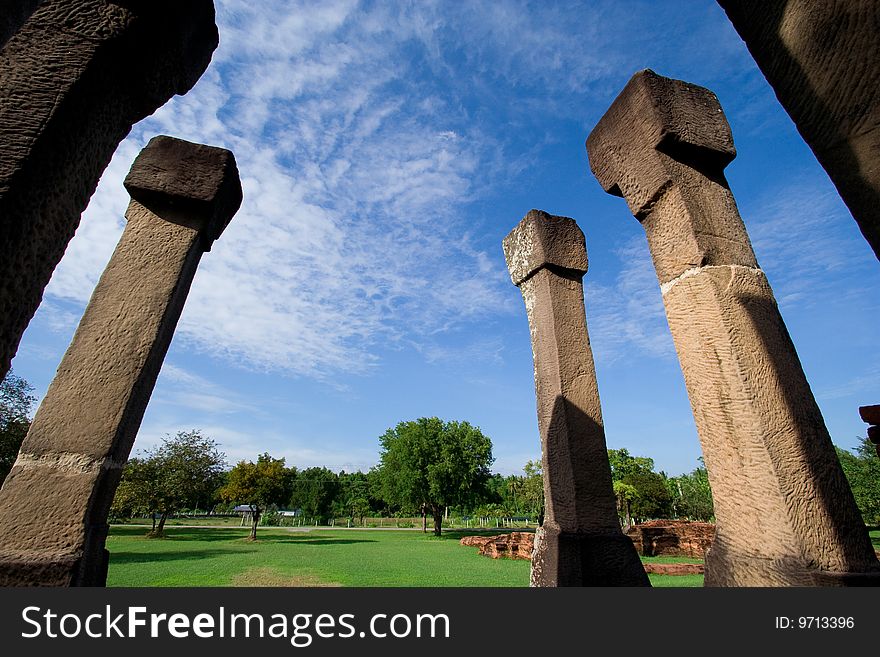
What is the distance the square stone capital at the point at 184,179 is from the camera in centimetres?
317

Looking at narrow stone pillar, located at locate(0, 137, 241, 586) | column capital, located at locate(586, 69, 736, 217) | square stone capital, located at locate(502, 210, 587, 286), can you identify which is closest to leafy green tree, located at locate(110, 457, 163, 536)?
narrow stone pillar, located at locate(0, 137, 241, 586)

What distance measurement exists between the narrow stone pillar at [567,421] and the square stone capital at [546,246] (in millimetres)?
10

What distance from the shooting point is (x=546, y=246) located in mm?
4281

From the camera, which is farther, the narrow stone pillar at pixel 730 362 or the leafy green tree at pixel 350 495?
the leafy green tree at pixel 350 495

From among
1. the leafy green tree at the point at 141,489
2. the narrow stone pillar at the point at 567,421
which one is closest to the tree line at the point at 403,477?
the leafy green tree at the point at 141,489

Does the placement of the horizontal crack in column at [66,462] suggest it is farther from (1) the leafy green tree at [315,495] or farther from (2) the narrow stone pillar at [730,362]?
(1) the leafy green tree at [315,495]

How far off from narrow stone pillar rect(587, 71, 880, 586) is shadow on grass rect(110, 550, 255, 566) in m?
15.4

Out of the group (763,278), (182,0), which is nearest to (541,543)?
(763,278)

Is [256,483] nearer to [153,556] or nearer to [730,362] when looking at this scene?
[153,556]

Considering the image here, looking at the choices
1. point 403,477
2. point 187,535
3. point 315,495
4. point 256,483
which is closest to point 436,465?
point 403,477

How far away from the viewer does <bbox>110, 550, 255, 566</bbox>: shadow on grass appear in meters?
13.0

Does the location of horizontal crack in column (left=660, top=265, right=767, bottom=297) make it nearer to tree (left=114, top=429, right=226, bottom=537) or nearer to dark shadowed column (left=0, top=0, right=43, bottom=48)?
dark shadowed column (left=0, top=0, right=43, bottom=48)
